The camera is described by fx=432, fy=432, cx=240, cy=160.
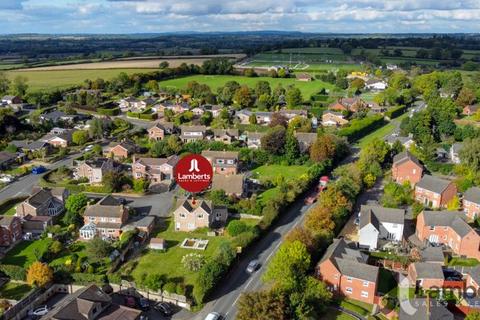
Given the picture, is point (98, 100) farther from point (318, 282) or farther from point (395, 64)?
point (395, 64)

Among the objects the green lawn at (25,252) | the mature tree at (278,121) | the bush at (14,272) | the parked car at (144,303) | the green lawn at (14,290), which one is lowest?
the parked car at (144,303)

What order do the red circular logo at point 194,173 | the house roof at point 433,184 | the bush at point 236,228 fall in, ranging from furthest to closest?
the house roof at point 433,184 → the bush at point 236,228 → the red circular logo at point 194,173

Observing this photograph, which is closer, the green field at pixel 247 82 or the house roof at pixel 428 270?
the house roof at pixel 428 270

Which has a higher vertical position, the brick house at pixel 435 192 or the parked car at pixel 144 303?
the brick house at pixel 435 192

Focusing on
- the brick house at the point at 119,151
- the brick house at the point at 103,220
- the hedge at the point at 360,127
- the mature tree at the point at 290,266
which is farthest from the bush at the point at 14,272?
the hedge at the point at 360,127

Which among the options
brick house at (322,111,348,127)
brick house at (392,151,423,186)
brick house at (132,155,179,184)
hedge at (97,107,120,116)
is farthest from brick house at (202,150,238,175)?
hedge at (97,107,120,116)

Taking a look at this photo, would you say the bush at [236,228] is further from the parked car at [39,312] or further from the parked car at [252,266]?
the parked car at [39,312]
